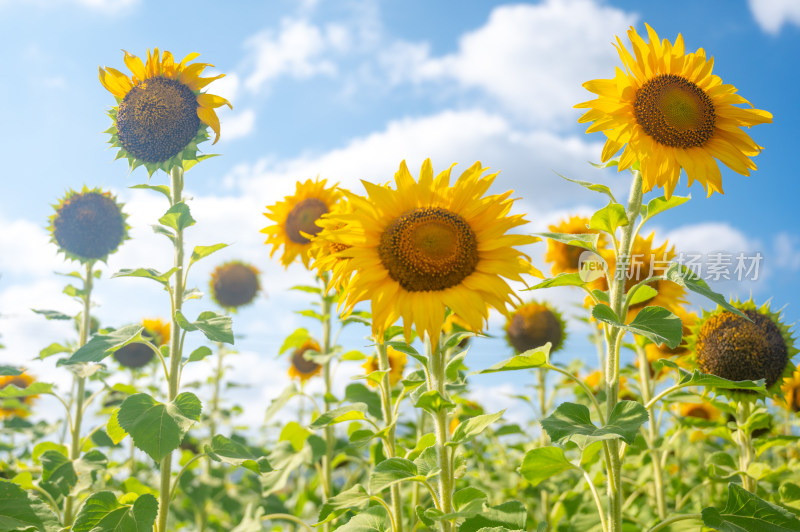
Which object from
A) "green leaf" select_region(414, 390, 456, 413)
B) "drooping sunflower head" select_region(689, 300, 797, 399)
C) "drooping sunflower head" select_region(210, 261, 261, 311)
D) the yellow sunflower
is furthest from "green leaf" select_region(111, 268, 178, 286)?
"drooping sunflower head" select_region(210, 261, 261, 311)

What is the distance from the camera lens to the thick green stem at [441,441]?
2381 mm

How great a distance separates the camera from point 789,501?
367 cm

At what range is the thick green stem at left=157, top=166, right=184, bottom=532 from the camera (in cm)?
284

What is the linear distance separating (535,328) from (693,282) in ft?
8.10

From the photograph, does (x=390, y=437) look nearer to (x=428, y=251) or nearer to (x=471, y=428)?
(x=471, y=428)

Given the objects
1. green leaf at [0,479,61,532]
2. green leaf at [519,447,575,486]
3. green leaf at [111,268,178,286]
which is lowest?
green leaf at [0,479,61,532]

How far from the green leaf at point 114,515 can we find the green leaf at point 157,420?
0.35m

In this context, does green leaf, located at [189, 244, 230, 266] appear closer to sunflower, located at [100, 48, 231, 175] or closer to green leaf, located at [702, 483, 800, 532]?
sunflower, located at [100, 48, 231, 175]

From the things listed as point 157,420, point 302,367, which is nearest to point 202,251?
point 157,420

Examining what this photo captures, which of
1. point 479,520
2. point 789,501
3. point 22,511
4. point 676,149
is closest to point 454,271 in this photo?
point 479,520

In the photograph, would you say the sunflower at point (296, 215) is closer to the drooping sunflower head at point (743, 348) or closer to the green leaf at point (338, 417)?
the green leaf at point (338, 417)

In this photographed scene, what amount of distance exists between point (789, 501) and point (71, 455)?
14.3 feet

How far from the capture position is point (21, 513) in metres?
2.59

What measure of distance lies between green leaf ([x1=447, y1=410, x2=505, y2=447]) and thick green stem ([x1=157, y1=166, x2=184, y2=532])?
1.37 m
